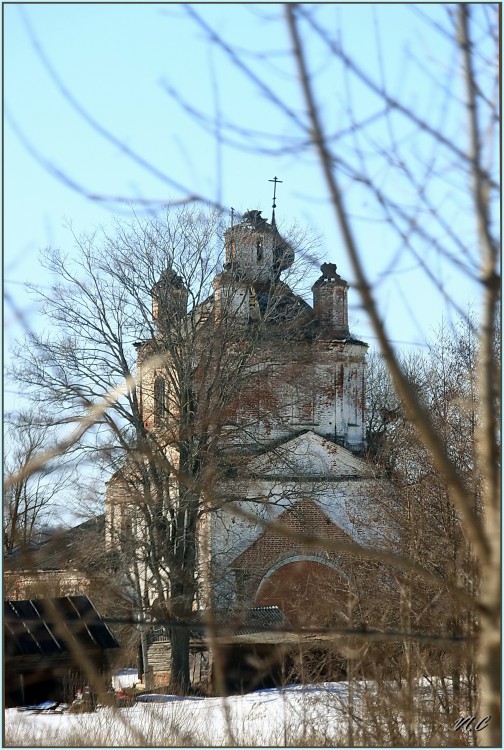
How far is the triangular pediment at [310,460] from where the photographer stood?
1716 centimetres

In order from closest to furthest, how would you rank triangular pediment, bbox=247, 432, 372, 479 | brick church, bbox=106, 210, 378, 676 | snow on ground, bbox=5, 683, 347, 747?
1. snow on ground, bbox=5, 683, 347, 747
2. brick church, bbox=106, 210, 378, 676
3. triangular pediment, bbox=247, 432, 372, 479

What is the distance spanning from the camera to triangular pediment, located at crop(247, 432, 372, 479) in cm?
1716

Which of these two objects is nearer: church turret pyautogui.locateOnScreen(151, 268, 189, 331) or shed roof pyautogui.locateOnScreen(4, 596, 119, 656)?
shed roof pyautogui.locateOnScreen(4, 596, 119, 656)

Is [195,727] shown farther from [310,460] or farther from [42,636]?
[310,460]

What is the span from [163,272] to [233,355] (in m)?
3.00

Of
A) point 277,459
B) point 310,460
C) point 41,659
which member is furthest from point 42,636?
point 310,460

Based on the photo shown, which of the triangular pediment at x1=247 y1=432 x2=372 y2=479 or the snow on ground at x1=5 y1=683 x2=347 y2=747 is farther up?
the triangular pediment at x1=247 y1=432 x2=372 y2=479

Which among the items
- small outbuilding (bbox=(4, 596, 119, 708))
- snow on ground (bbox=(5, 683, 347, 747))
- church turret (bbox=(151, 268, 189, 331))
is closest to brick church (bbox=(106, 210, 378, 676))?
church turret (bbox=(151, 268, 189, 331))

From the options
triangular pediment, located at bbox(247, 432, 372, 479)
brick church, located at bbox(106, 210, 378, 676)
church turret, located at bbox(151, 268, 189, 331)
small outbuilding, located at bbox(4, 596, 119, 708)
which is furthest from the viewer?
triangular pediment, located at bbox(247, 432, 372, 479)

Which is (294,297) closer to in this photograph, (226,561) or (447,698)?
(226,561)

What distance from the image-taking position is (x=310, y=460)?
19078mm

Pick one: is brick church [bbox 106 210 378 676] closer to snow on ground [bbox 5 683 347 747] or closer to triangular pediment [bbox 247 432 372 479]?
triangular pediment [bbox 247 432 372 479]

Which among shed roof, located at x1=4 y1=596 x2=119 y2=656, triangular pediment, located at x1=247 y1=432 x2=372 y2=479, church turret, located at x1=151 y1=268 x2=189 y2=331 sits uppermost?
church turret, located at x1=151 y1=268 x2=189 y2=331

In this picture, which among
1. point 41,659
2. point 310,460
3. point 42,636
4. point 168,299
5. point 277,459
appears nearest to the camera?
point 41,659
